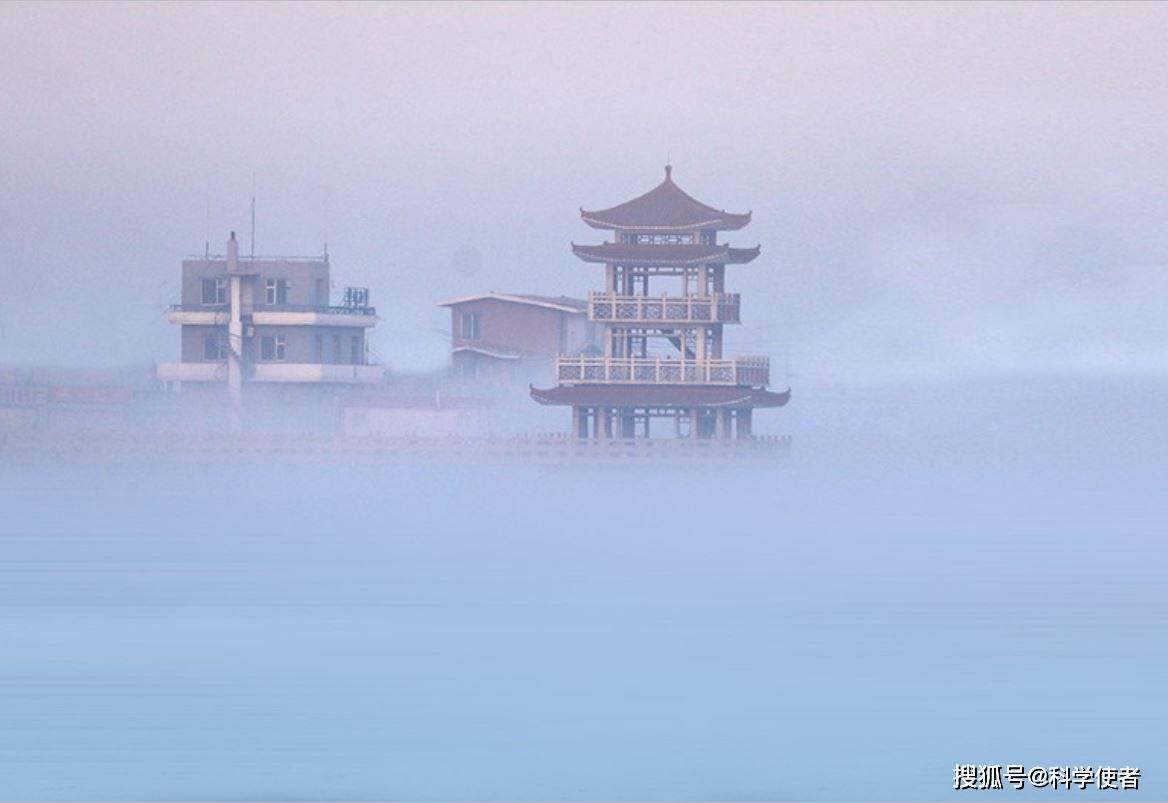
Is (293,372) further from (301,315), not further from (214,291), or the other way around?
(214,291)

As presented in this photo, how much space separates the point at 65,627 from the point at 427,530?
20061 mm

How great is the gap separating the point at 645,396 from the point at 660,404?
1.70ft

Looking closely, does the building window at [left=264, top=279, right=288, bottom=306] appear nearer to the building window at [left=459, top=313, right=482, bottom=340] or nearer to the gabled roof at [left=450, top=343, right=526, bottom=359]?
Result: the gabled roof at [left=450, top=343, right=526, bottom=359]

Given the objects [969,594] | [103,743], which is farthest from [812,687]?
[969,594]

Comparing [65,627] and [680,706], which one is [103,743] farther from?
[65,627]

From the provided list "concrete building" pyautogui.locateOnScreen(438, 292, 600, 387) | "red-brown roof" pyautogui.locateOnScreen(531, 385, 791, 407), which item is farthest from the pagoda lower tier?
"concrete building" pyautogui.locateOnScreen(438, 292, 600, 387)

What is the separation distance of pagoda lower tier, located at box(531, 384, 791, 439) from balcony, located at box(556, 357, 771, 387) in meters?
0.15

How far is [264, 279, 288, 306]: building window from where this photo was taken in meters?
69.2

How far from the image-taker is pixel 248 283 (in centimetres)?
6875

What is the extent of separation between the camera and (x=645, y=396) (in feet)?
207

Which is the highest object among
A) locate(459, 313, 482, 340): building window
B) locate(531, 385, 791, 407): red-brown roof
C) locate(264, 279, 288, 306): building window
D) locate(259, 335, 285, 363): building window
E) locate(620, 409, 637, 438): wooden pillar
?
locate(264, 279, 288, 306): building window

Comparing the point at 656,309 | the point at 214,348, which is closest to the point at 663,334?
the point at 656,309

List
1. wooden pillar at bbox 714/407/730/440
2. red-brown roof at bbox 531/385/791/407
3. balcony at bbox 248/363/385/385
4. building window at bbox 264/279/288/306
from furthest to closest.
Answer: building window at bbox 264/279/288/306 < balcony at bbox 248/363/385/385 < wooden pillar at bbox 714/407/730/440 < red-brown roof at bbox 531/385/791/407

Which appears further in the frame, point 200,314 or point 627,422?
point 200,314
